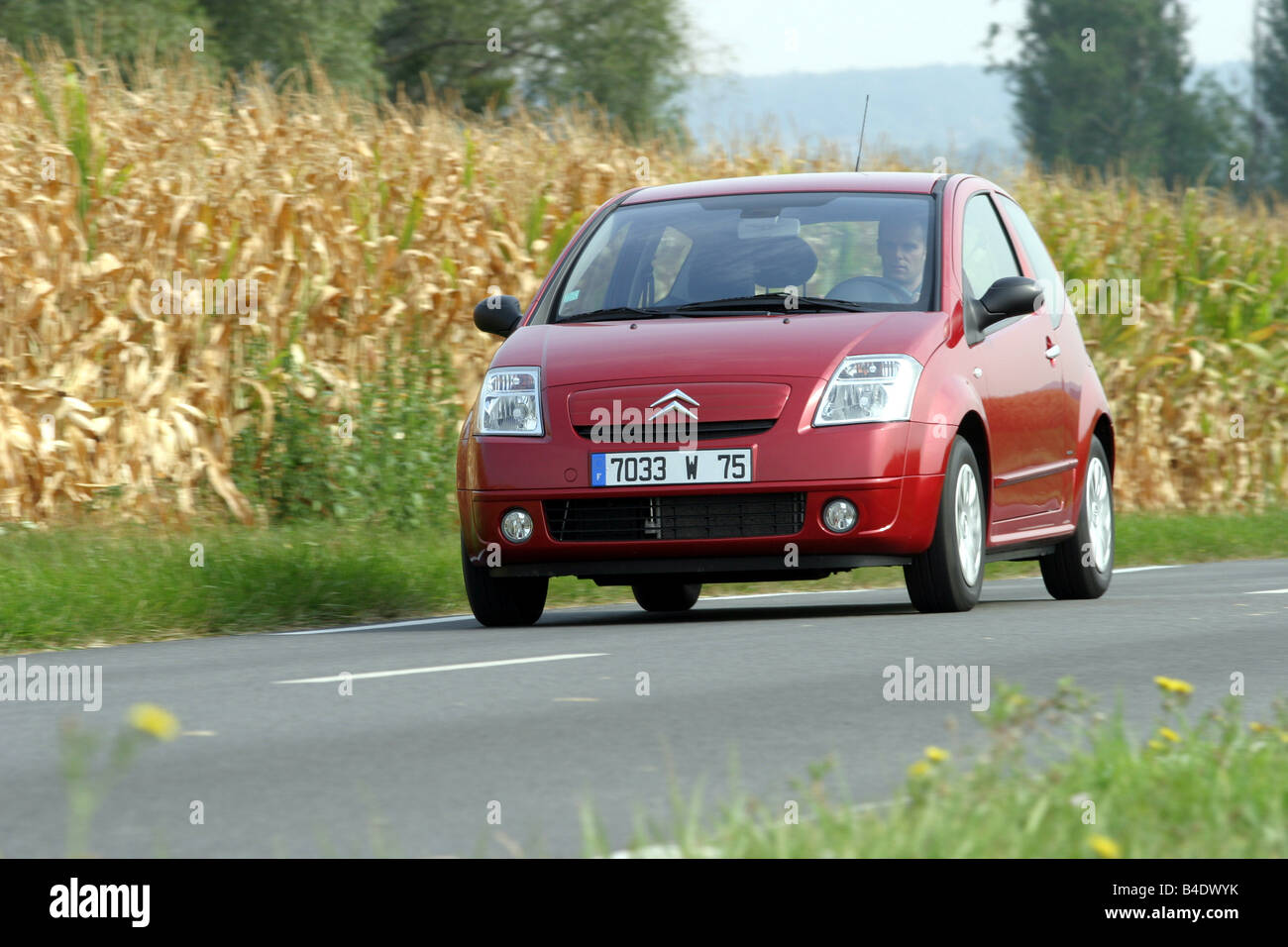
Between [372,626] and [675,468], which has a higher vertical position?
[675,468]

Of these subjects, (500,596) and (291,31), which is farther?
(291,31)

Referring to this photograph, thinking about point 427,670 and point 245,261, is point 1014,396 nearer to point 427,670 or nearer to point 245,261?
point 427,670

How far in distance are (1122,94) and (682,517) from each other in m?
85.6

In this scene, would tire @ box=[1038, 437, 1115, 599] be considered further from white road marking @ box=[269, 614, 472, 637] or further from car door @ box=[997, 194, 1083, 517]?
white road marking @ box=[269, 614, 472, 637]

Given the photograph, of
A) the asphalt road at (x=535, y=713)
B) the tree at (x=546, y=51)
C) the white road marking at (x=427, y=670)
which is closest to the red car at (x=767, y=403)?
the asphalt road at (x=535, y=713)

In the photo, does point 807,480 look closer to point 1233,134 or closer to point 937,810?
point 937,810

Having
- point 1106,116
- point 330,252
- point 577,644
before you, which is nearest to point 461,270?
point 330,252

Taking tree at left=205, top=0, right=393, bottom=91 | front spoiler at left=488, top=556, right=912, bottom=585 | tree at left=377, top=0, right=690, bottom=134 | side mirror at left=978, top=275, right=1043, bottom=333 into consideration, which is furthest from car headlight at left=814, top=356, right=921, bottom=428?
tree at left=377, top=0, right=690, bottom=134

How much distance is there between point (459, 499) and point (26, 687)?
256 centimetres

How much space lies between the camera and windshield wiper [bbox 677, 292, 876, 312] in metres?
9.96

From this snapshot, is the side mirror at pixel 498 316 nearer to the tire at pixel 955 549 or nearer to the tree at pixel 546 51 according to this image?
the tire at pixel 955 549

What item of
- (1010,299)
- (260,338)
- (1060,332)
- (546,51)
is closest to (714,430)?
(1010,299)

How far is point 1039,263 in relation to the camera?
470 inches

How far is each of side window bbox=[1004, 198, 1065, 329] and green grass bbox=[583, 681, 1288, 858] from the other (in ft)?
20.9
